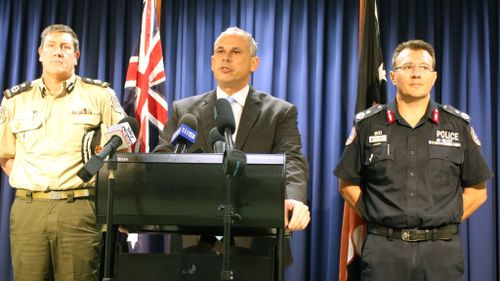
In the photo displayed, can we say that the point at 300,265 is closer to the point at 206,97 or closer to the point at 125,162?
the point at 206,97

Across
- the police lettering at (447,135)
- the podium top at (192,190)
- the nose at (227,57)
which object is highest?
the nose at (227,57)

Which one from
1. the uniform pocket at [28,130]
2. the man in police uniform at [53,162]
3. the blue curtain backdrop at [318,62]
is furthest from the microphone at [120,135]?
the blue curtain backdrop at [318,62]

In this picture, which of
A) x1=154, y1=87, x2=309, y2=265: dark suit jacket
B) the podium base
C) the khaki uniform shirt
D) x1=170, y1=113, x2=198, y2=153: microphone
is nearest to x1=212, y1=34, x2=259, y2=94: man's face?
x1=154, y1=87, x2=309, y2=265: dark suit jacket

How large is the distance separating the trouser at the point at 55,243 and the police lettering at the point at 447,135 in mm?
1841

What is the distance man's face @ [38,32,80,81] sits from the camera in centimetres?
320

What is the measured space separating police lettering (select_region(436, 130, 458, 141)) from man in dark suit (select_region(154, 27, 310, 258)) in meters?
0.80

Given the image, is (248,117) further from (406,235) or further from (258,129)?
(406,235)

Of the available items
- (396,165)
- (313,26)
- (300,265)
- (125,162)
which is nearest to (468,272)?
(300,265)

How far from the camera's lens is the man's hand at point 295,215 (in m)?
1.89

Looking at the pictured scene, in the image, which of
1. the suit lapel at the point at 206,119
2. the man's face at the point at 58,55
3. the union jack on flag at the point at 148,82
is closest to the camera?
the suit lapel at the point at 206,119

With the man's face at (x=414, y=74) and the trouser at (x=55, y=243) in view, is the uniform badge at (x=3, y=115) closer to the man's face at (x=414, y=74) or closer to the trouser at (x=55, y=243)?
the trouser at (x=55, y=243)

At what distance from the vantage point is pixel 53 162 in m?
3.09

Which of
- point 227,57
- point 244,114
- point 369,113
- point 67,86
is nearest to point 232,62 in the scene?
point 227,57

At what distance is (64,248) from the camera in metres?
3.01
